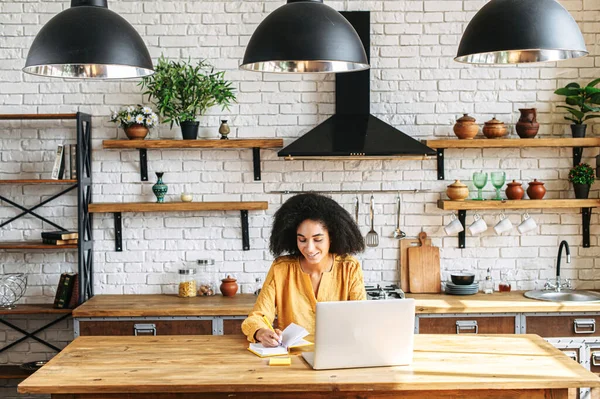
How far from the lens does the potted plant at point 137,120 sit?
4.71 metres

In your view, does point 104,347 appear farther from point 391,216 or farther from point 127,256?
point 391,216

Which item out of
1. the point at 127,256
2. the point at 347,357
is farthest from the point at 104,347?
the point at 127,256

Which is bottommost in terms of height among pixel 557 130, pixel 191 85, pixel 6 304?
pixel 6 304

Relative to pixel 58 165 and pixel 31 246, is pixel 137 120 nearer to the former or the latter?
pixel 58 165

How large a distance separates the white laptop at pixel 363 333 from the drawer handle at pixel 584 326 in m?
2.05

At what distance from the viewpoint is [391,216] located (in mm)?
5000

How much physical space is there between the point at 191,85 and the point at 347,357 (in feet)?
8.28

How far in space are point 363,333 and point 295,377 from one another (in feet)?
1.02

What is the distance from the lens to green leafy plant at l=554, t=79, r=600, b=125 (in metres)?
4.73

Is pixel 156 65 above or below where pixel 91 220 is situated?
above

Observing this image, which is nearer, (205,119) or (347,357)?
(347,357)

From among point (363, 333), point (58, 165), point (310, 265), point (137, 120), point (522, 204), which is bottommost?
point (363, 333)

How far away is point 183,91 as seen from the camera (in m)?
4.68

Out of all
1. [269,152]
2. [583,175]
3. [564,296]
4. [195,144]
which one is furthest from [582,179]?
[195,144]
